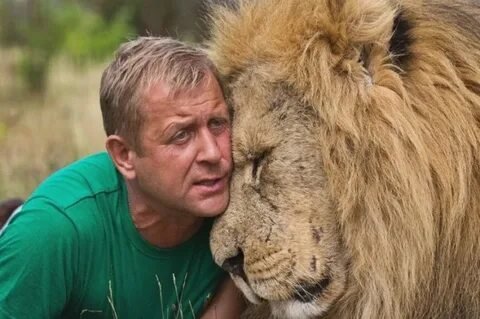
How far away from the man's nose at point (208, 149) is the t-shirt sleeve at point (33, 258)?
24.8 inches

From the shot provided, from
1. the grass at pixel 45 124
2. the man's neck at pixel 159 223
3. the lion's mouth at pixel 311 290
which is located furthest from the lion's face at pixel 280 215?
the grass at pixel 45 124

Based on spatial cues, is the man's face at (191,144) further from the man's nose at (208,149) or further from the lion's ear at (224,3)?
the lion's ear at (224,3)

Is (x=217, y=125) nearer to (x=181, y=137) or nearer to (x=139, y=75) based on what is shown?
(x=181, y=137)

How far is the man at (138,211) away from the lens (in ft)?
13.1

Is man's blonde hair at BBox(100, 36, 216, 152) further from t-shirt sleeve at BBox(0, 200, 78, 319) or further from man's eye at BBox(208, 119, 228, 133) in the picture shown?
t-shirt sleeve at BBox(0, 200, 78, 319)

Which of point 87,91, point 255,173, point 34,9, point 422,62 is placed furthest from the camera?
point 34,9

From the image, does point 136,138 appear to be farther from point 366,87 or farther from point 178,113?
point 366,87

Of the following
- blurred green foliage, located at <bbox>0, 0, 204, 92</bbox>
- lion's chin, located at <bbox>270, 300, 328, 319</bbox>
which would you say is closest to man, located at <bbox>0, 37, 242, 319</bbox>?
lion's chin, located at <bbox>270, 300, 328, 319</bbox>

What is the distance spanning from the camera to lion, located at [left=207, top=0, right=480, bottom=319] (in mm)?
3648

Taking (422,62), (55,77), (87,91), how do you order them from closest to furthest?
(422,62), (87,91), (55,77)

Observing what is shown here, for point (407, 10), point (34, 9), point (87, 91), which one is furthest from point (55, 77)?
point (407, 10)

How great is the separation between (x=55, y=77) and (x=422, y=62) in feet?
36.4

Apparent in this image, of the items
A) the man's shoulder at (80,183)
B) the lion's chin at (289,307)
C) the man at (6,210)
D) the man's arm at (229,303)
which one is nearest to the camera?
the lion's chin at (289,307)

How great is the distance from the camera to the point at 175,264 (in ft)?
14.6
